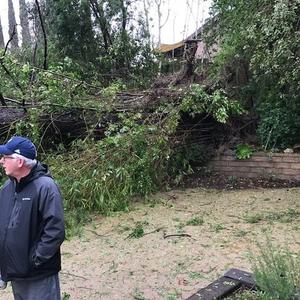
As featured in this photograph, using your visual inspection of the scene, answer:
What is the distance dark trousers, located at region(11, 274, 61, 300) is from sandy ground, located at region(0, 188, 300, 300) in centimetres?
123

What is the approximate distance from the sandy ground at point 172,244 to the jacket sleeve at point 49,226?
59.3 inches

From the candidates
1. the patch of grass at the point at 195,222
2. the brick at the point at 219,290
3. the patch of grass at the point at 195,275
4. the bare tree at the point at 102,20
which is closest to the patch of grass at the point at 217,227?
the patch of grass at the point at 195,222

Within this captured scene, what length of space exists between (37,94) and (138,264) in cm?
460

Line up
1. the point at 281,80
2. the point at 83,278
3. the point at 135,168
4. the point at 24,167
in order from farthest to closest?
the point at 135,168 < the point at 281,80 < the point at 83,278 < the point at 24,167

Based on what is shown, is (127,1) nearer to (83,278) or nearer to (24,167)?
(83,278)

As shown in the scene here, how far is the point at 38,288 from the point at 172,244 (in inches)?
108

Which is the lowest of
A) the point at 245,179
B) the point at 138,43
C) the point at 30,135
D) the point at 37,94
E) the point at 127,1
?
the point at 245,179

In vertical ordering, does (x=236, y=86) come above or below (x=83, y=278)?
above

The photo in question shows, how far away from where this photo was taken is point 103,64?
45.0ft

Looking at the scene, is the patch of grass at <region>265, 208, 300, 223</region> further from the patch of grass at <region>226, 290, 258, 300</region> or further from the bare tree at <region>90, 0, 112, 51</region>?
the bare tree at <region>90, 0, 112, 51</region>

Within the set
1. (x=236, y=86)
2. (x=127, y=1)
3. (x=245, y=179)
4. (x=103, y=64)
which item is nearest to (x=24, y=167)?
(x=245, y=179)

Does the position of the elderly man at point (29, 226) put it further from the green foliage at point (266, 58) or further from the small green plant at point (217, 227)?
the green foliage at point (266, 58)

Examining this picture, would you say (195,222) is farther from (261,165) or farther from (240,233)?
(261,165)

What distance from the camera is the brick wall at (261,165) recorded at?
8555 mm
